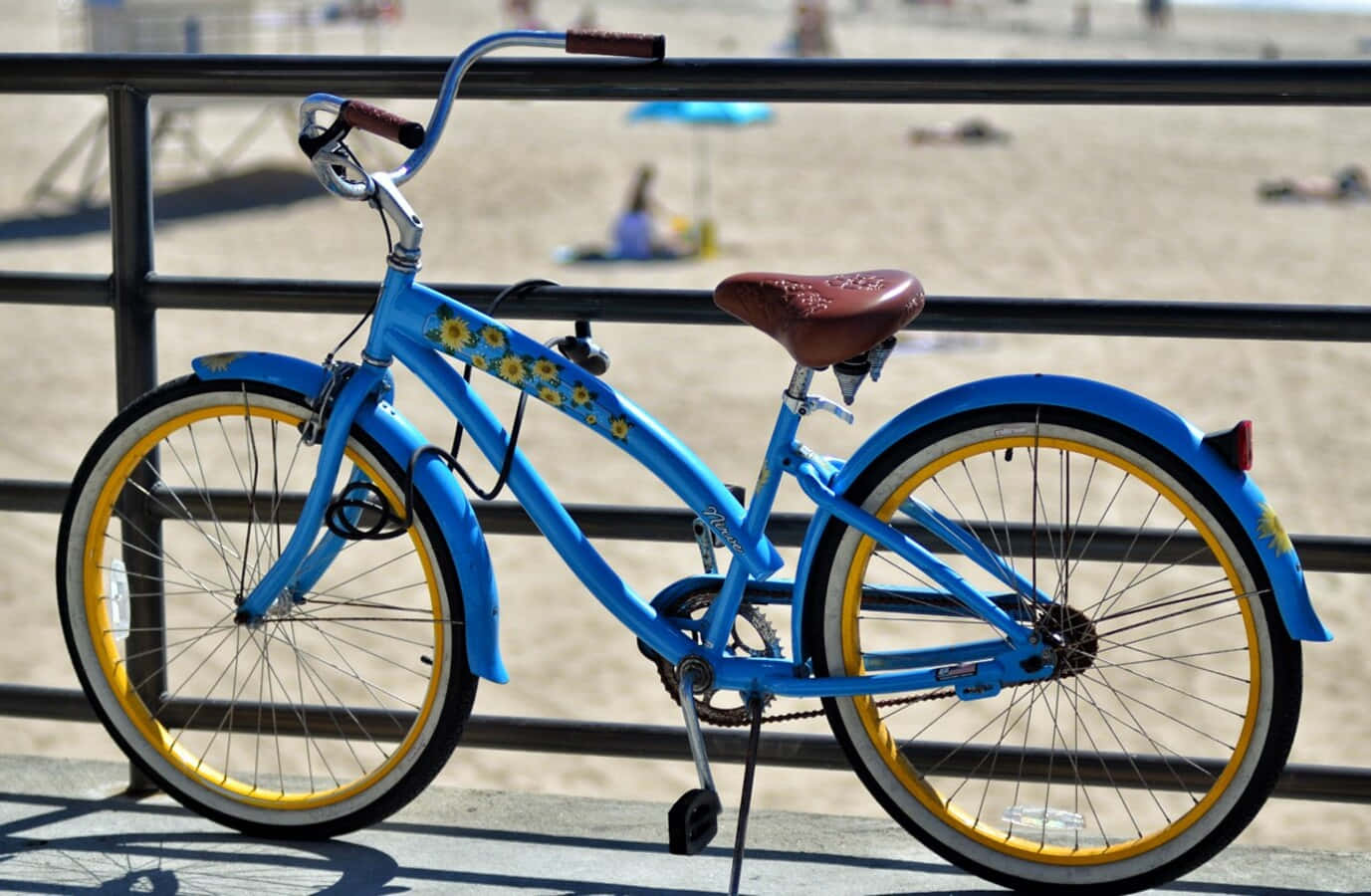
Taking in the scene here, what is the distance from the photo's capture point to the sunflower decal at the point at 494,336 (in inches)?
100

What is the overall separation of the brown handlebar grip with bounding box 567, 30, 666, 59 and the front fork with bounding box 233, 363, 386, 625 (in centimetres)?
60

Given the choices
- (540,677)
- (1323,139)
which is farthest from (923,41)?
(540,677)

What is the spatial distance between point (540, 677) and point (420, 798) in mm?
5027

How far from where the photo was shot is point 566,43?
2451mm

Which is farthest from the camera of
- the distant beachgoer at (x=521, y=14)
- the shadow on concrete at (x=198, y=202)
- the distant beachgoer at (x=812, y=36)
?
the distant beachgoer at (x=521, y=14)

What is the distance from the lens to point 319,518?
2719 mm

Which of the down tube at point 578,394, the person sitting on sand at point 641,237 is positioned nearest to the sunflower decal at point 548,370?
the down tube at point 578,394

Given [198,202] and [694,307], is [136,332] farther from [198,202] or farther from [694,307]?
[198,202]

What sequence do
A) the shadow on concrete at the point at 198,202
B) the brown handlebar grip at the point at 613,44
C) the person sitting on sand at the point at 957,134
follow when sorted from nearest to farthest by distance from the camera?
the brown handlebar grip at the point at 613,44 → the shadow on concrete at the point at 198,202 → the person sitting on sand at the point at 957,134

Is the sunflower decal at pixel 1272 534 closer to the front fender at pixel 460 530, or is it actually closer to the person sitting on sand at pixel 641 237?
the front fender at pixel 460 530

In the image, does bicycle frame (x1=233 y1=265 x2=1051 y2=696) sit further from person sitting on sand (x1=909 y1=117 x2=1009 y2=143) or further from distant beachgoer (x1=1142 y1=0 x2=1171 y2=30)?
distant beachgoer (x1=1142 y1=0 x2=1171 y2=30)

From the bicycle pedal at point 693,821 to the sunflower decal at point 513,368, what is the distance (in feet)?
2.23

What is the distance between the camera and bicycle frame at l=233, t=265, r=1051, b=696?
97.7 inches

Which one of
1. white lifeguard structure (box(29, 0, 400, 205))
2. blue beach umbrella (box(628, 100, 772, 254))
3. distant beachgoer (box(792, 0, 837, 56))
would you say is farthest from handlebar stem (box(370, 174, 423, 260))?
distant beachgoer (box(792, 0, 837, 56))
